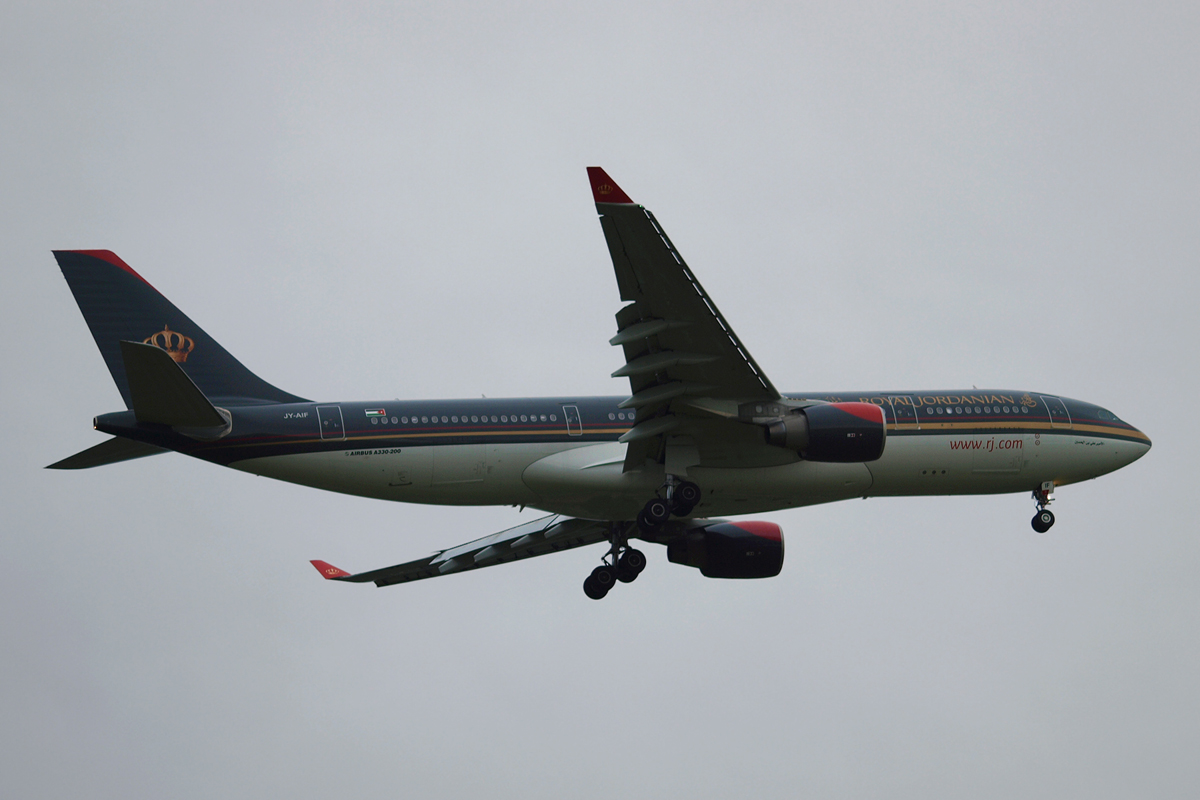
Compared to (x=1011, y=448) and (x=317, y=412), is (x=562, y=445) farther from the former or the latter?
(x=1011, y=448)

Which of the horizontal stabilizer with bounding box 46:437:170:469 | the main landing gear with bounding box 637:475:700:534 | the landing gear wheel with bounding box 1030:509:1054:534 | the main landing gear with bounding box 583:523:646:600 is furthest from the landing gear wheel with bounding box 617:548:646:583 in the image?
the horizontal stabilizer with bounding box 46:437:170:469

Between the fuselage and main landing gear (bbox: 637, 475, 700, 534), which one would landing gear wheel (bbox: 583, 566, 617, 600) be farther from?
main landing gear (bbox: 637, 475, 700, 534)

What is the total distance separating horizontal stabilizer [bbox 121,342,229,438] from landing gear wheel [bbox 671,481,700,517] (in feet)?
36.3

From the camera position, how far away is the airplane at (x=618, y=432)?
1160 inches

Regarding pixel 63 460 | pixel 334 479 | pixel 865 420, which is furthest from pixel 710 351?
pixel 63 460

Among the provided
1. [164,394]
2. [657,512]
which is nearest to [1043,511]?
[657,512]

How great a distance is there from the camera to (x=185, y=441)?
30.2 metres

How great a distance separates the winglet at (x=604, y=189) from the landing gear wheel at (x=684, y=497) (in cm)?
927

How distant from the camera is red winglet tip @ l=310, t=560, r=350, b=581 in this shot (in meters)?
38.0

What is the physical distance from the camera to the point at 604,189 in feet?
82.1

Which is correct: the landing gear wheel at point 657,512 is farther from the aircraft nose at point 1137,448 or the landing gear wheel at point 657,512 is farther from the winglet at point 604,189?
the aircraft nose at point 1137,448

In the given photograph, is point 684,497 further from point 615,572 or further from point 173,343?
point 173,343

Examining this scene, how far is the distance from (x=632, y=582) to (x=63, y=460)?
1580cm

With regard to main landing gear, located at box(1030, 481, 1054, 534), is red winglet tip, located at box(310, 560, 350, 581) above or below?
below
